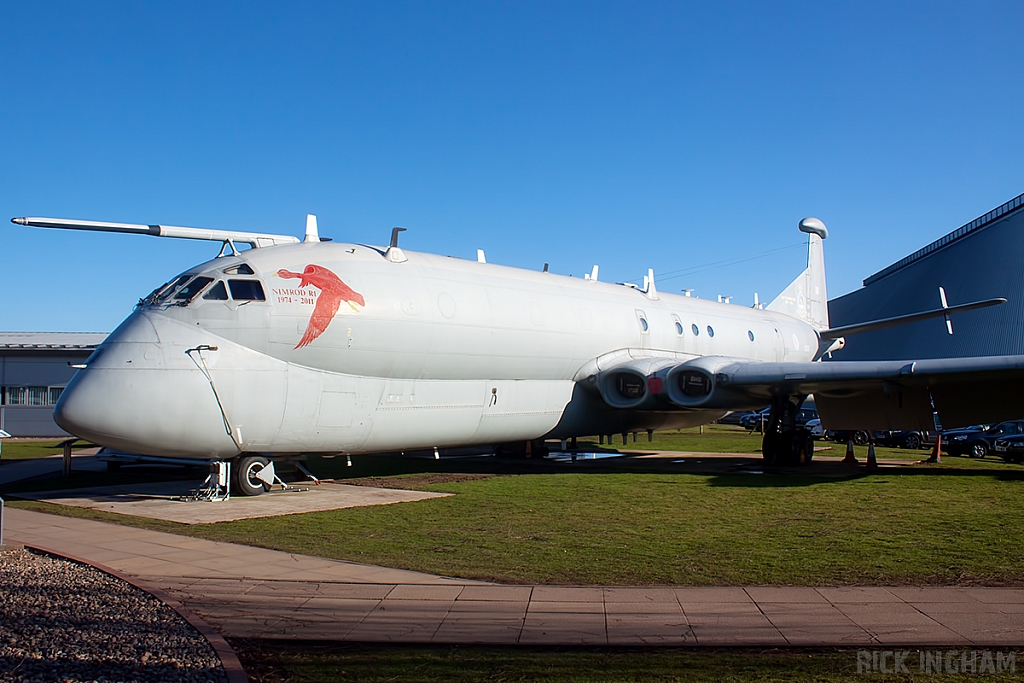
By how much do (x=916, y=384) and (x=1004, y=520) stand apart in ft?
19.7

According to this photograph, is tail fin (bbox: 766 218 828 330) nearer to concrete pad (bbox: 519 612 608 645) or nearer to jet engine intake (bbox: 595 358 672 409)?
jet engine intake (bbox: 595 358 672 409)

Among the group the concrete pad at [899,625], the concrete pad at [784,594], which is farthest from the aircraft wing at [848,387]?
the concrete pad at [899,625]

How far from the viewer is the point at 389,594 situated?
682cm

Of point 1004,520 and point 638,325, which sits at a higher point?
point 638,325

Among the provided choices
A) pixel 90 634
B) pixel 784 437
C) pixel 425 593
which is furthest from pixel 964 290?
pixel 90 634

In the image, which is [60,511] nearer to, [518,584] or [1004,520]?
[518,584]

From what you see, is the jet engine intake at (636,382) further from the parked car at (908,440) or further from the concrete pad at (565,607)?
the parked car at (908,440)

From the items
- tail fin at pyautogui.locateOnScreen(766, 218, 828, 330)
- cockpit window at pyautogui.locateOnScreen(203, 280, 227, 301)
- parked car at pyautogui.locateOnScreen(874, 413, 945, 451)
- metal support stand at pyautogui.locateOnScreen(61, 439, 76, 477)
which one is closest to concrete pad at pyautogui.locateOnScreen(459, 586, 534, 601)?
cockpit window at pyautogui.locateOnScreen(203, 280, 227, 301)

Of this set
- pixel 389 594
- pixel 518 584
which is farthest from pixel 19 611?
pixel 518 584

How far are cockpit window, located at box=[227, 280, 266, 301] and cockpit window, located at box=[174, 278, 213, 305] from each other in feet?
1.18

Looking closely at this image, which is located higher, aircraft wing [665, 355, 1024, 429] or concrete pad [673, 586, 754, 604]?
aircraft wing [665, 355, 1024, 429]

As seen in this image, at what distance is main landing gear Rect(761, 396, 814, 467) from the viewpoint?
19.2 meters

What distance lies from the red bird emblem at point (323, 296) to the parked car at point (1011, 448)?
22555mm

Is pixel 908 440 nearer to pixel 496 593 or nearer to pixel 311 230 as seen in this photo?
pixel 311 230
